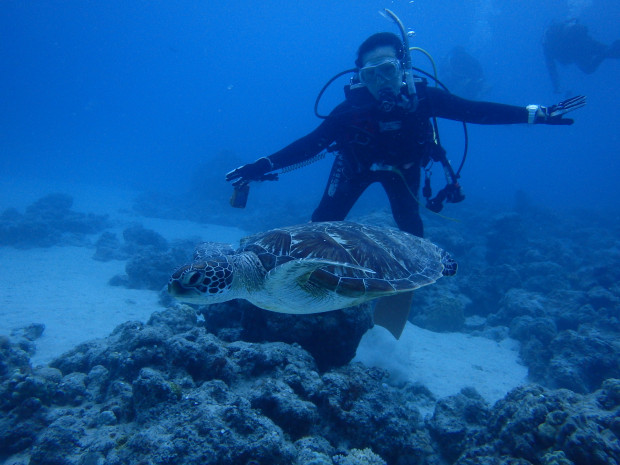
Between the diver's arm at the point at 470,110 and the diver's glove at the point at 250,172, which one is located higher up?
the diver's arm at the point at 470,110

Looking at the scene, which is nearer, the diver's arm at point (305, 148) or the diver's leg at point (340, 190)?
the diver's arm at point (305, 148)

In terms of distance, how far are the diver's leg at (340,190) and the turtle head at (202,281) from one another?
288 centimetres

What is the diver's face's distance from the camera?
4676mm

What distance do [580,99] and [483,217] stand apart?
17.7 meters

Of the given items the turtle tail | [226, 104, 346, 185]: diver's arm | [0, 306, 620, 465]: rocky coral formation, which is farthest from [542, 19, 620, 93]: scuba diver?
[0, 306, 620, 465]: rocky coral formation

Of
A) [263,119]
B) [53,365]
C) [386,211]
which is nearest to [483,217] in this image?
[386,211]

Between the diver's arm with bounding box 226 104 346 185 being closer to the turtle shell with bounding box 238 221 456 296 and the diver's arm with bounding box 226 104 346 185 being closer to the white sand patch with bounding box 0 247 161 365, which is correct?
the turtle shell with bounding box 238 221 456 296

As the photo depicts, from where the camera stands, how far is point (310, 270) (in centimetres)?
247

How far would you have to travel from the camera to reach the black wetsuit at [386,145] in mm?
4773

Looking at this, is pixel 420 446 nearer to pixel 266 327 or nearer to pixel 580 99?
pixel 266 327

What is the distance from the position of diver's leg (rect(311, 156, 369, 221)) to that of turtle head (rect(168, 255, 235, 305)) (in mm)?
2877

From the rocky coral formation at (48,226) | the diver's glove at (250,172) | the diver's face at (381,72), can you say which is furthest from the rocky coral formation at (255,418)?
the rocky coral formation at (48,226)

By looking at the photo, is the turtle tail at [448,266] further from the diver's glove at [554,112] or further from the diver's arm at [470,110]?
the diver's glove at [554,112]

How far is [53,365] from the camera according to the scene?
13.0 ft
